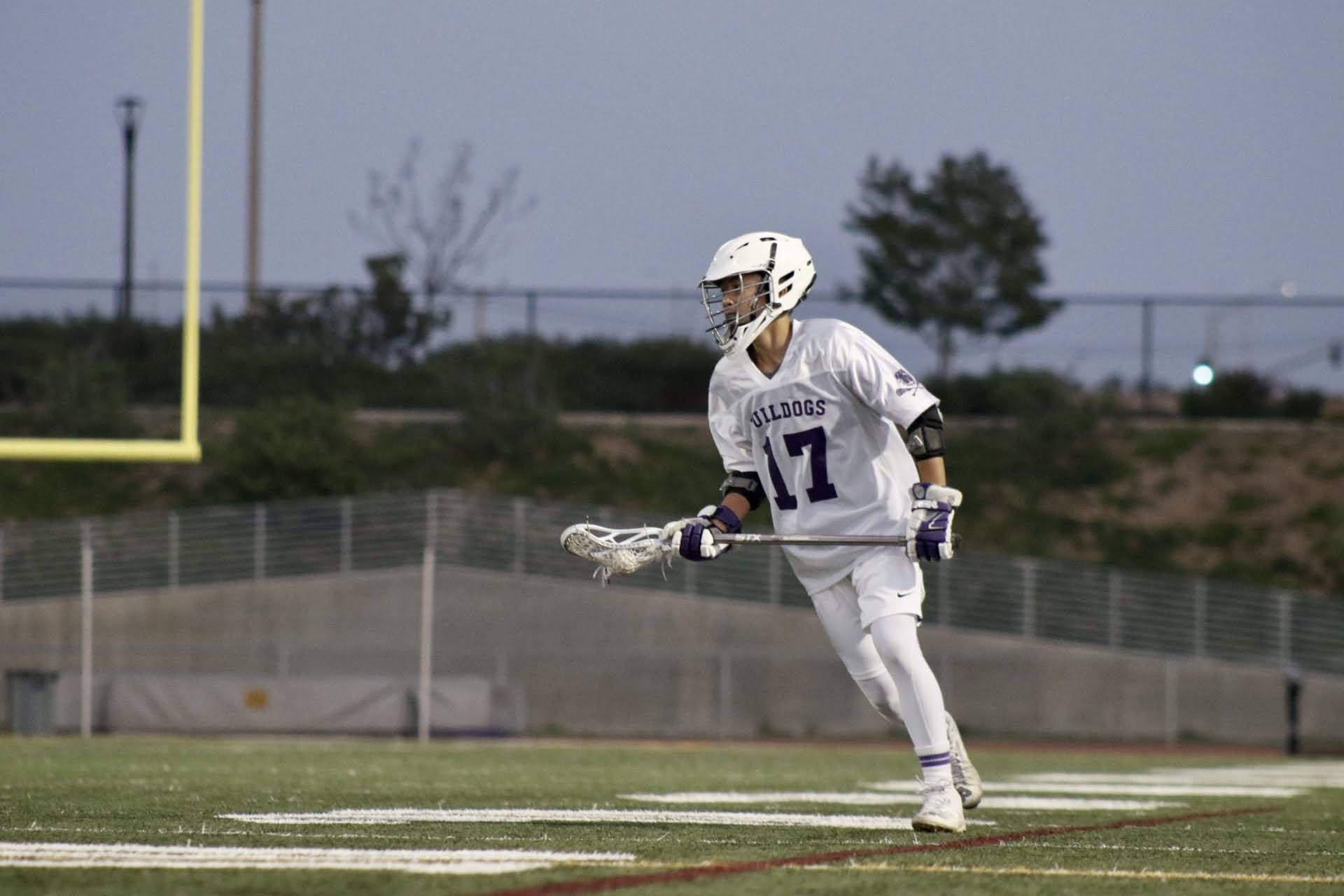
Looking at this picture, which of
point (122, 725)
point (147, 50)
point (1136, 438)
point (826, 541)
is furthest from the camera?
point (1136, 438)

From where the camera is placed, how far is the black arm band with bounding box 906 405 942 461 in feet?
20.4

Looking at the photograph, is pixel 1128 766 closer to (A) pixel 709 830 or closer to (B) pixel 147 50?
(B) pixel 147 50

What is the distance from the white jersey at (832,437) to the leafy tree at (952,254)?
29283mm

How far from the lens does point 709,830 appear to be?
18.9 feet

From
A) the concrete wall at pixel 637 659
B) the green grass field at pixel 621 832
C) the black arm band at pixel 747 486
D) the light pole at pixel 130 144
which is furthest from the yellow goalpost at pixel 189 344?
the concrete wall at pixel 637 659

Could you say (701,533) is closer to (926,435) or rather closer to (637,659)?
(926,435)

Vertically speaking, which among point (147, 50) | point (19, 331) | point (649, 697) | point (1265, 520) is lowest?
point (649, 697)

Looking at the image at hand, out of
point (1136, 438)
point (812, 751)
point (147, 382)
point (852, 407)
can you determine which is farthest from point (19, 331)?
point (1136, 438)

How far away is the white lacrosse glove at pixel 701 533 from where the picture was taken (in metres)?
6.38

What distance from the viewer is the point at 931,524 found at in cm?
593

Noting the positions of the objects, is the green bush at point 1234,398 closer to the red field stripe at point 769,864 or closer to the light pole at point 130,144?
the light pole at point 130,144

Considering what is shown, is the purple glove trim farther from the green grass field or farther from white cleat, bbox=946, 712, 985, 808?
white cleat, bbox=946, 712, 985, 808

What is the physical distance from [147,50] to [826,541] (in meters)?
6.69

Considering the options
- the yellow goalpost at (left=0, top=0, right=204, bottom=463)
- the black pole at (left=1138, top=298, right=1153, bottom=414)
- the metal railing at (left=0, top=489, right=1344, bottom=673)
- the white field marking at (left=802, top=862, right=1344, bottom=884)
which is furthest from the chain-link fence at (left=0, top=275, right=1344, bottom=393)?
the white field marking at (left=802, top=862, right=1344, bottom=884)
